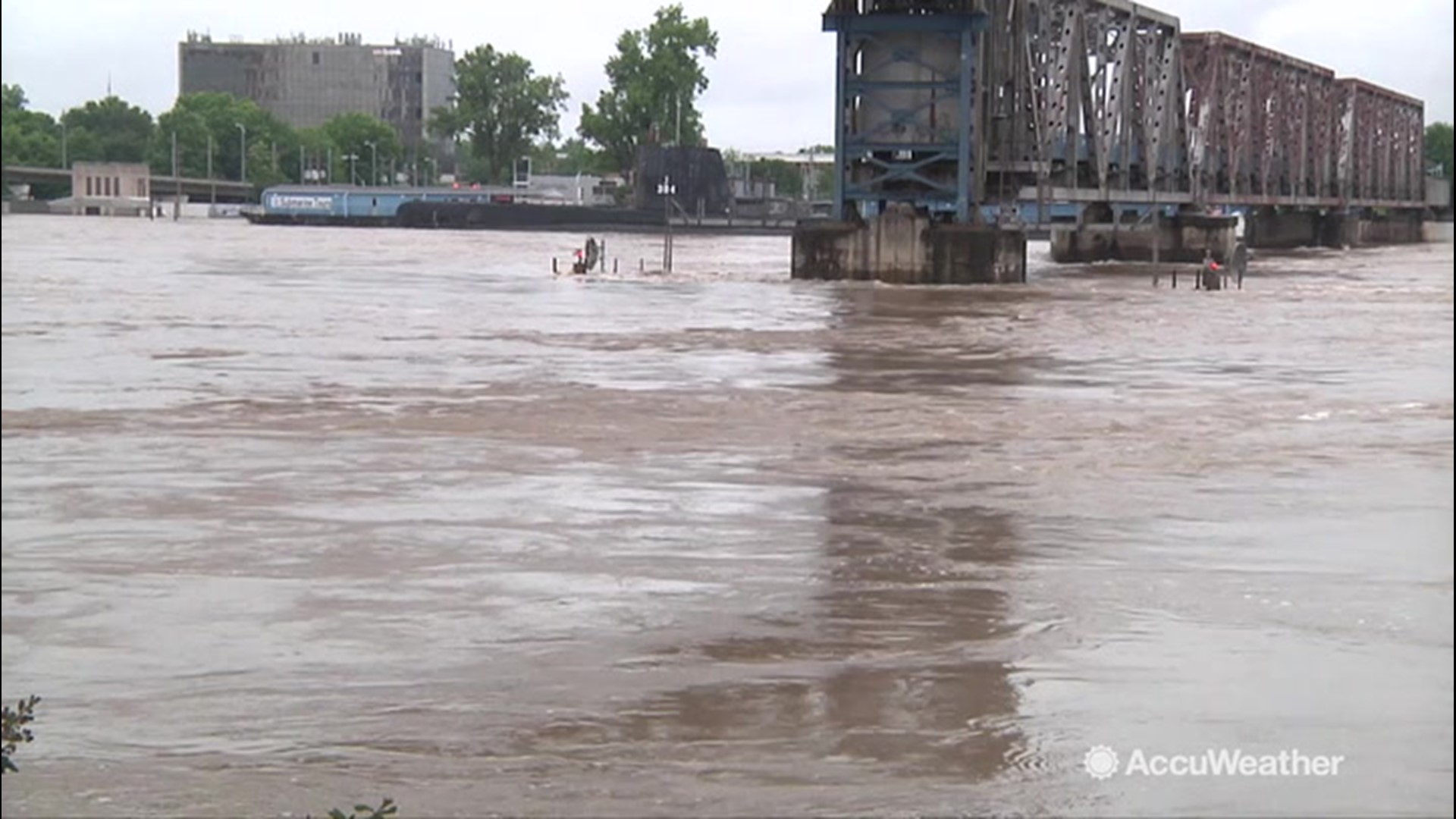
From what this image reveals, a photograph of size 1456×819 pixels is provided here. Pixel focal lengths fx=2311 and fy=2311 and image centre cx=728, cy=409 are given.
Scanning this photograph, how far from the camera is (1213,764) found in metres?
9.44

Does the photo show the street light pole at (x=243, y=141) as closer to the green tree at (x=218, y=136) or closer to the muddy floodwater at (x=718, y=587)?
the green tree at (x=218, y=136)

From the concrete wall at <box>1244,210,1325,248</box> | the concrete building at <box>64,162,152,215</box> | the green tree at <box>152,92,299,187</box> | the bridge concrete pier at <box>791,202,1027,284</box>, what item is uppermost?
the green tree at <box>152,92,299,187</box>

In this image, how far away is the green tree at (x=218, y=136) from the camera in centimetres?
15462

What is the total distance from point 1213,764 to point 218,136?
6757 inches

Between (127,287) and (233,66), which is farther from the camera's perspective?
(233,66)

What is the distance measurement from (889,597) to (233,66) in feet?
571

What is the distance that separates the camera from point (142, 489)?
18.0m

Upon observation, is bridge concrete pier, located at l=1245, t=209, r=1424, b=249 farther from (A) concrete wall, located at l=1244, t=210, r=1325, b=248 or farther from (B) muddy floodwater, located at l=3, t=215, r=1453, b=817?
(B) muddy floodwater, located at l=3, t=215, r=1453, b=817

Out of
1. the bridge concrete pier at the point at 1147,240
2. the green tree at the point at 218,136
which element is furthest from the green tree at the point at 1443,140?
the green tree at the point at 218,136

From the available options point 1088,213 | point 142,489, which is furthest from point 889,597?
point 1088,213

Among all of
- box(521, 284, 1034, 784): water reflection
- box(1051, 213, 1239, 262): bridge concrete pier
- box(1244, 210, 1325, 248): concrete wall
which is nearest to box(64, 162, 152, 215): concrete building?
box(1244, 210, 1325, 248): concrete wall

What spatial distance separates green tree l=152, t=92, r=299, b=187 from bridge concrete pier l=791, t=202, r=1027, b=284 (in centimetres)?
7483

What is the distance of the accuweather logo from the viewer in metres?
9.30

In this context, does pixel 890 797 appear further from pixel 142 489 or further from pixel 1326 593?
pixel 142 489
